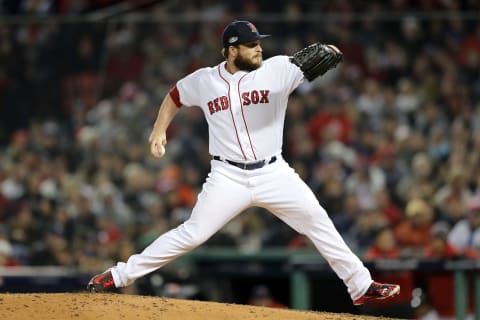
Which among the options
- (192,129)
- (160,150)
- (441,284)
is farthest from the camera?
(192,129)

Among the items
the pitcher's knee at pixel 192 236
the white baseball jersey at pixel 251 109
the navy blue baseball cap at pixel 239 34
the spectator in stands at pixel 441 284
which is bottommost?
the spectator in stands at pixel 441 284

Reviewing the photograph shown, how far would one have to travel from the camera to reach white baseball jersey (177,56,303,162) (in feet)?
20.6

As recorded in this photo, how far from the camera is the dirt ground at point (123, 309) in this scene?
5961mm

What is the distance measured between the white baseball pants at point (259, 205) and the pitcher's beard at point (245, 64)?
56 cm

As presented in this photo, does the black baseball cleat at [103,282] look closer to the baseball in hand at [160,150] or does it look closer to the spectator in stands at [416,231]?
the baseball in hand at [160,150]

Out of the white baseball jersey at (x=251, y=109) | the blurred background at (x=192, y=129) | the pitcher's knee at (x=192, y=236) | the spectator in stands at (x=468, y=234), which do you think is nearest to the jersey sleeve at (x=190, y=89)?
the white baseball jersey at (x=251, y=109)

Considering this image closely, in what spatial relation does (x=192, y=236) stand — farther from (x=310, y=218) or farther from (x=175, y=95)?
(x=175, y=95)

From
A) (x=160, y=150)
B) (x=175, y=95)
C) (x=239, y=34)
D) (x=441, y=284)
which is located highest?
(x=239, y=34)

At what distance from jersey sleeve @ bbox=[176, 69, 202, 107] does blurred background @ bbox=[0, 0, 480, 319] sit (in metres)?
3.53

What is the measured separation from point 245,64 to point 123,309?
61.7 inches

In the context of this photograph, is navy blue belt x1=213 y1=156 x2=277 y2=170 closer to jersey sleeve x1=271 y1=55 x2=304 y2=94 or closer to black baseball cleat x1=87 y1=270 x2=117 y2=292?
jersey sleeve x1=271 y1=55 x2=304 y2=94

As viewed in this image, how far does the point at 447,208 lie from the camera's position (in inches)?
389

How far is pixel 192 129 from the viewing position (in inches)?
427

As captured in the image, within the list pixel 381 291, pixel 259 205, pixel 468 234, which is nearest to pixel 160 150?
pixel 259 205
